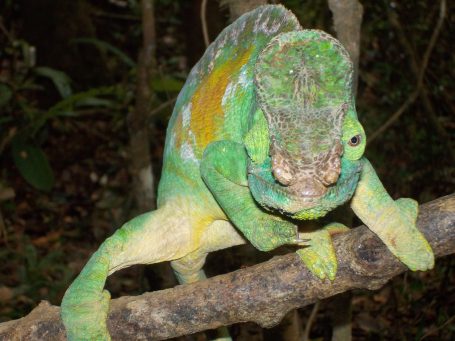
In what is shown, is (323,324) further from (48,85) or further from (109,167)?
(48,85)

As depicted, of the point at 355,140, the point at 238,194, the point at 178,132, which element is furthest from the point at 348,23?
the point at 355,140

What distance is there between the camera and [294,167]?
1.71m

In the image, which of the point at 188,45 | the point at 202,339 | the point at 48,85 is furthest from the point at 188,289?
the point at 48,85

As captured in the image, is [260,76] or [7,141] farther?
[7,141]

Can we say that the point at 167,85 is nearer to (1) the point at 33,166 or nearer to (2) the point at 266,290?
(1) the point at 33,166

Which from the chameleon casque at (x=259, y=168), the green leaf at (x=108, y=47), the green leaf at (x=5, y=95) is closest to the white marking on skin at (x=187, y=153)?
the chameleon casque at (x=259, y=168)

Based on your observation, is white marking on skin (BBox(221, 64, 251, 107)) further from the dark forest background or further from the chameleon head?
the dark forest background

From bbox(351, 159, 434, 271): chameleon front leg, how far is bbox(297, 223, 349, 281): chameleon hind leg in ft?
0.52

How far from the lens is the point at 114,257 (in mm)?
2512

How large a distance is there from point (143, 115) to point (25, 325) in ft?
7.24

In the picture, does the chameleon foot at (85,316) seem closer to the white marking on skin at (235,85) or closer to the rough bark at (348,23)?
the white marking on skin at (235,85)

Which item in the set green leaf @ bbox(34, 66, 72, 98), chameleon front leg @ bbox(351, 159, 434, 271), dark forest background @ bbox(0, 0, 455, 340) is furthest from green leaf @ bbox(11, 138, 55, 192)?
chameleon front leg @ bbox(351, 159, 434, 271)

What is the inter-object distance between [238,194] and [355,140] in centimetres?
58

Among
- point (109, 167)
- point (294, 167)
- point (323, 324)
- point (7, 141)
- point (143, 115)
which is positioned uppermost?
point (294, 167)
